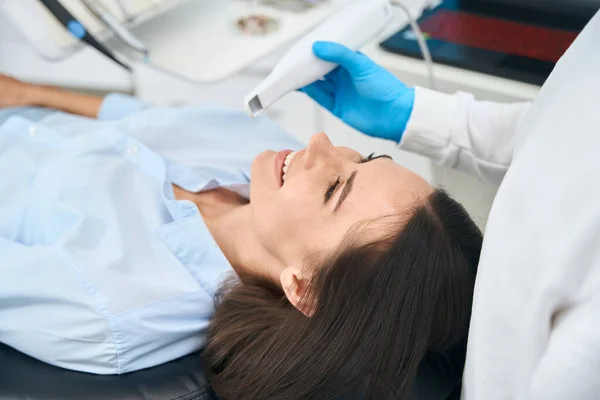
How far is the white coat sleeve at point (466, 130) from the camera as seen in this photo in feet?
3.38

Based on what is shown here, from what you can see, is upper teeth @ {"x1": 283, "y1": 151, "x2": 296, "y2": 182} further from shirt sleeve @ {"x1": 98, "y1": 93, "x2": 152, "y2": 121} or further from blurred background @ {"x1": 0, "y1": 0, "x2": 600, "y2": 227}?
shirt sleeve @ {"x1": 98, "y1": 93, "x2": 152, "y2": 121}

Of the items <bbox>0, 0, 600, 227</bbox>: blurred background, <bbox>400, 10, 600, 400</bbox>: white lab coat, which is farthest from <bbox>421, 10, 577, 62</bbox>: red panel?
<bbox>400, 10, 600, 400</bbox>: white lab coat

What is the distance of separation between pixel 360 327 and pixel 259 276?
23cm

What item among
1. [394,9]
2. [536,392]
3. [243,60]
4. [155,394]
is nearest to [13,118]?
[243,60]

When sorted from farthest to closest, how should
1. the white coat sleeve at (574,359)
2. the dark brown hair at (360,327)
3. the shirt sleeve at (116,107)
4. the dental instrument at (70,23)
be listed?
the shirt sleeve at (116,107) < the dental instrument at (70,23) < the dark brown hair at (360,327) < the white coat sleeve at (574,359)

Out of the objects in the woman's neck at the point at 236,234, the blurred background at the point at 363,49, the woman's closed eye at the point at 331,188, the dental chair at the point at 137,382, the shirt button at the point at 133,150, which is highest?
the blurred background at the point at 363,49

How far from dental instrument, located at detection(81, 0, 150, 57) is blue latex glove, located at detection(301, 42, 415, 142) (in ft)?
1.34

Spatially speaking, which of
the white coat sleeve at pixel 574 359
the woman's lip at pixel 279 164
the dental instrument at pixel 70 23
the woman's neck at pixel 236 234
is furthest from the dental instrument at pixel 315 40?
the white coat sleeve at pixel 574 359

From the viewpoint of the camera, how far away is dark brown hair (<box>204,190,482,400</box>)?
2.54 ft

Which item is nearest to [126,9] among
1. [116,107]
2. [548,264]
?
[116,107]

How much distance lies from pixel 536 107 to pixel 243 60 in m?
0.71

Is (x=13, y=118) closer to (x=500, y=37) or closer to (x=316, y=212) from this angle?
(x=316, y=212)

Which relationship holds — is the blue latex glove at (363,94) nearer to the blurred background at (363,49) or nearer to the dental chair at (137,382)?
the blurred background at (363,49)

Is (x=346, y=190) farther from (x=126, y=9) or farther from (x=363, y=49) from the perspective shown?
(x=126, y=9)
